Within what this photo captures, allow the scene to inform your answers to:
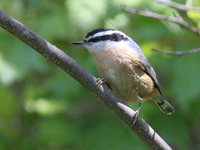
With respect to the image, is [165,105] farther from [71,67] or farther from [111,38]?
[71,67]

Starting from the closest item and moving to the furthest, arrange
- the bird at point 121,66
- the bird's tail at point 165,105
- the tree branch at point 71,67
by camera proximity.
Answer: the tree branch at point 71,67 → the bird at point 121,66 → the bird's tail at point 165,105

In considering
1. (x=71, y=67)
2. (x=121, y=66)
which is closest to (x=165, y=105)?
(x=121, y=66)

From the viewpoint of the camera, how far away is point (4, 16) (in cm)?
214

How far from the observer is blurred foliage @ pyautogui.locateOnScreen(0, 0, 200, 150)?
159 inches

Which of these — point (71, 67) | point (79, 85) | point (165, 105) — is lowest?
point (79, 85)

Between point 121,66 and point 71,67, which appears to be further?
point 121,66

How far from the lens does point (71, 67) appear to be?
2189mm

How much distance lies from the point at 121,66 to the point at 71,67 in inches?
41.0

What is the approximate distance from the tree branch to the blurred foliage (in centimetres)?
151

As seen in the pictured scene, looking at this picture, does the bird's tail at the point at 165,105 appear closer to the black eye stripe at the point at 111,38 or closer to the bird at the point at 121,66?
the bird at the point at 121,66

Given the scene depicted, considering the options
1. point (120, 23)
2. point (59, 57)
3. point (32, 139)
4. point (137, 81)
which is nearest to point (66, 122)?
point (32, 139)

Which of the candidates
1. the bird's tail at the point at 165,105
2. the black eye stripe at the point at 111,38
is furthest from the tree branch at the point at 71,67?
the bird's tail at the point at 165,105

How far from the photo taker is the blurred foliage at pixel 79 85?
4043mm

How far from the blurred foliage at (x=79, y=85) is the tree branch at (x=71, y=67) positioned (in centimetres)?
151
